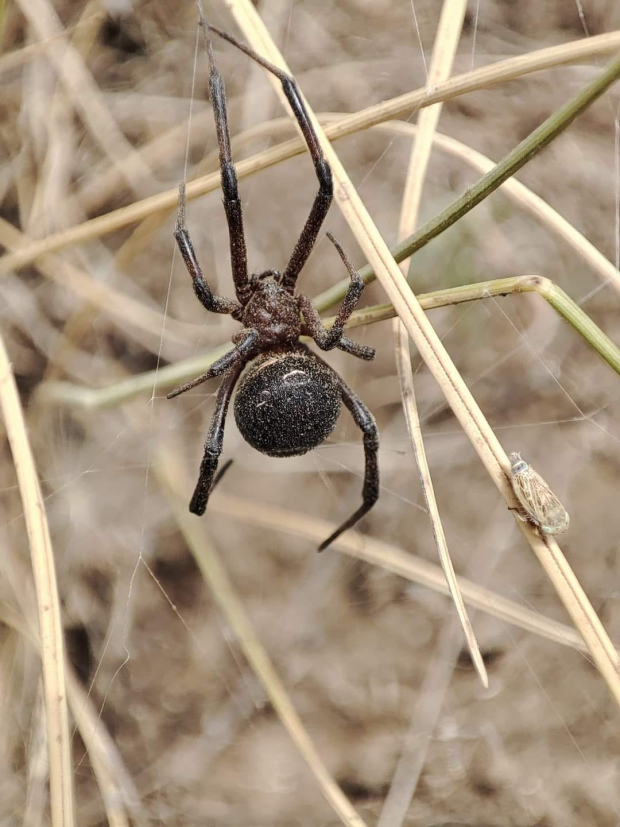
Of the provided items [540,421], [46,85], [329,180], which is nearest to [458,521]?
[540,421]

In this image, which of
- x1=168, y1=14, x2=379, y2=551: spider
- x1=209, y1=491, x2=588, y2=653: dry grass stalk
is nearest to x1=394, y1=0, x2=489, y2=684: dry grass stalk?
x1=168, y1=14, x2=379, y2=551: spider

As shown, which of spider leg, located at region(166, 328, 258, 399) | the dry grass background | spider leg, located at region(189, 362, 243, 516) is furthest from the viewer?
the dry grass background

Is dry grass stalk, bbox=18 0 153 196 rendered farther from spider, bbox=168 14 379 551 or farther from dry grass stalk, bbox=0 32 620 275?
spider, bbox=168 14 379 551

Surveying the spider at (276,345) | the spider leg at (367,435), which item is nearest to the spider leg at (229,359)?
the spider at (276,345)

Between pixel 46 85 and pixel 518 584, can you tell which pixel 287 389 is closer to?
pixel 518 584

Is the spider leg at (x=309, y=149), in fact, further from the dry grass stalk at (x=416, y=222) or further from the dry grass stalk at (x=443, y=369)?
the dry grass stalk at (x=416, y=222)

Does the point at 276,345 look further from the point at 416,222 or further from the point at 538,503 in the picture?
the point at 538,503
